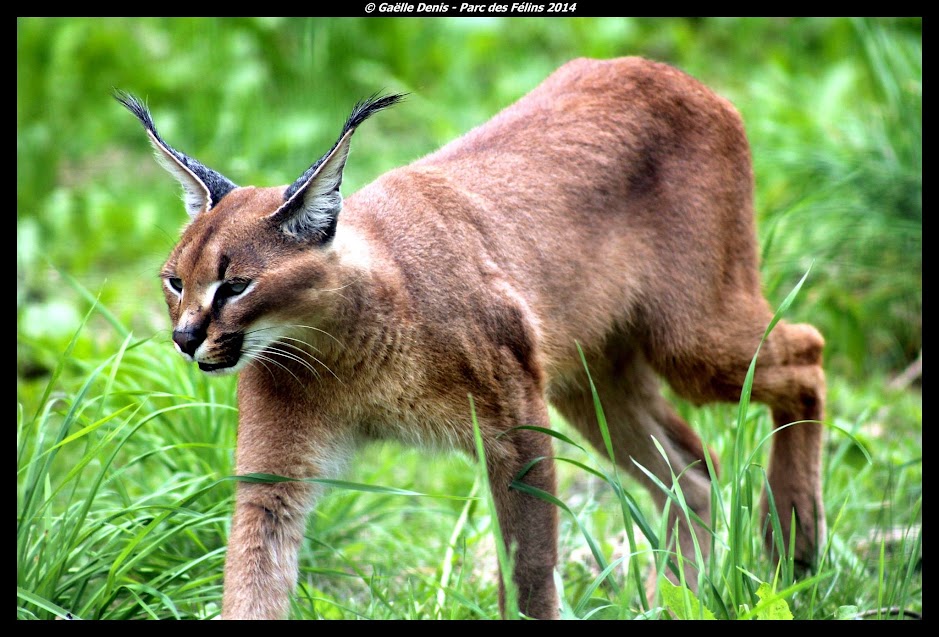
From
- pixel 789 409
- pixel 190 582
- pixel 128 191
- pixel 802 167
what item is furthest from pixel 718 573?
pixel 128 191

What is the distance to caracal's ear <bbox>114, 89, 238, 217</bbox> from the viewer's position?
3611 mm

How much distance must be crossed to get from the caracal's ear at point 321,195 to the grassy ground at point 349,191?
0.78 metres

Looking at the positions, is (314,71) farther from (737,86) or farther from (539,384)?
(539,384)

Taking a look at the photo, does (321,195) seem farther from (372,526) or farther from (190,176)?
(372,526)

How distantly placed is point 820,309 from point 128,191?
5.19m

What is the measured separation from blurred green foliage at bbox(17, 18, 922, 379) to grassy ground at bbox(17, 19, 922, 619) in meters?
0.02

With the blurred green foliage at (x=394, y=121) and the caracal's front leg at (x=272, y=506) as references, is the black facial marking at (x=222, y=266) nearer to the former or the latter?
the caracal's front leg at (x=272, y=506)

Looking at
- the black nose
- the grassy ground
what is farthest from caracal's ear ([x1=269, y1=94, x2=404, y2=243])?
the grassy ground

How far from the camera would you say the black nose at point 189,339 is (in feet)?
10.9

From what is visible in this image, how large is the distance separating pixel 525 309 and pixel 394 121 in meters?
5.72

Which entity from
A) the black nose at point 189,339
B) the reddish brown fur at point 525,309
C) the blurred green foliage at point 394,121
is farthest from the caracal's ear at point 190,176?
the blurred green foliage at point 394,121
